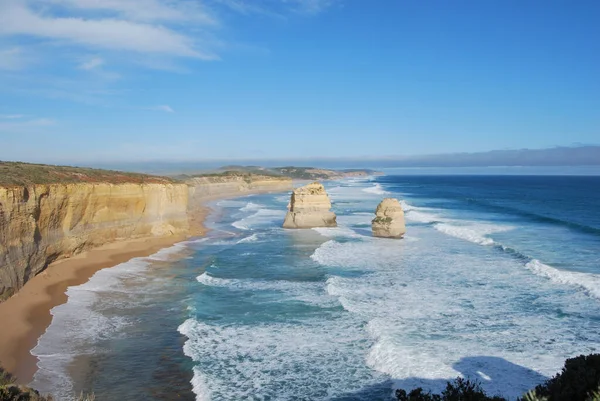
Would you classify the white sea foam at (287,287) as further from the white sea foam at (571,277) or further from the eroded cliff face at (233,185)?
the eroded cliff face at (233,185)

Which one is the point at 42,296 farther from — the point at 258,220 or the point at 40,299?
the point at 258,220

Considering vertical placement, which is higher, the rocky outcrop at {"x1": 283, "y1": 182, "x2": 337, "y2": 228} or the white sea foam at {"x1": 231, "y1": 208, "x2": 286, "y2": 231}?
the rocky outcrop at {"x1": 283, "y1": 182, "x2": 337, "y2": 228}

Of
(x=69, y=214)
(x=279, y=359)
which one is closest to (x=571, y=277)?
(x=279, y=359)

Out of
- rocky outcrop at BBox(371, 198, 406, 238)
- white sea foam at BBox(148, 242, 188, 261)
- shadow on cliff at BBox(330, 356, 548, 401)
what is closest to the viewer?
shadow on cliff at BBox(330, 356, 548, 401)

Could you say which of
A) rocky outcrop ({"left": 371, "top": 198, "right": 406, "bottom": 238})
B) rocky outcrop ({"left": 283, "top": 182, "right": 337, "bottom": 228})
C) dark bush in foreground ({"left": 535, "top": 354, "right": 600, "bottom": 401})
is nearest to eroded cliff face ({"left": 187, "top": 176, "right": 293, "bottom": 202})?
rocky outcrop ({"left": 283, "top": 182, "right": 337, "bottom": 228})

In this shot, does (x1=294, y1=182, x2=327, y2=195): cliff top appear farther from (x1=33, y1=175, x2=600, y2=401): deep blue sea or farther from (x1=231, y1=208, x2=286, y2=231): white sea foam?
(x1=33, y1=175, x2=600, y2=401): deep blue sea
